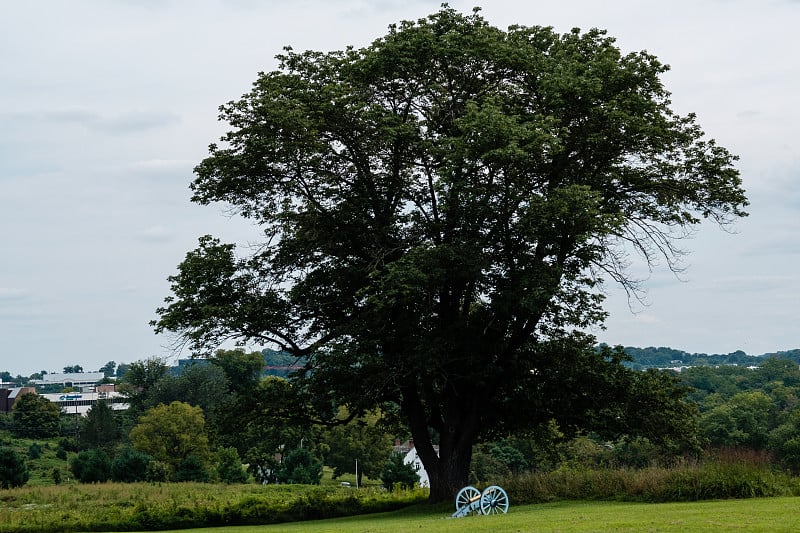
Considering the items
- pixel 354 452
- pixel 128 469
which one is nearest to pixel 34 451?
pixel 354 452

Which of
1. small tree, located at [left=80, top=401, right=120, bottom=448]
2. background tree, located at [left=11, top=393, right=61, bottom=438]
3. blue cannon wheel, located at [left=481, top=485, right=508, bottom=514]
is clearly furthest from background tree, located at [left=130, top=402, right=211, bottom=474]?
blue cannon wheel, located at [left=481, top=485, right=508, bottom=514]

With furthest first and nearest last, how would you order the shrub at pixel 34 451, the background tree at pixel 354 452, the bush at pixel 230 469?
the shrub at pixel 34 451
the background tree at pixel 354 452
the bush at pixel 230 469

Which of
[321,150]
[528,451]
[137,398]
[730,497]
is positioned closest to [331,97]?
[321,150]

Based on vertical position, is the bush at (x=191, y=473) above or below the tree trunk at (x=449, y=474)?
below

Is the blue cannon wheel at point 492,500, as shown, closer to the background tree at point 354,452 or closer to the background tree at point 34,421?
the background tree at point 354,452

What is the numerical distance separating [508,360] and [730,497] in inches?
288

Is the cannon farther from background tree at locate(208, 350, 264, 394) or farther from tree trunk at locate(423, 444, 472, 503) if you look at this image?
background tree at locate(208, 350, 264, 394)

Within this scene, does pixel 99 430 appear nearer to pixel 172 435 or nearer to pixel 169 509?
pixel 172 435

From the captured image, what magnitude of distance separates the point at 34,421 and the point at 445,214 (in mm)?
82944

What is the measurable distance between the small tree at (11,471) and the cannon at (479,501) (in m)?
30.5

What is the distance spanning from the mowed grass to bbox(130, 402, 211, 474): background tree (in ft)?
163

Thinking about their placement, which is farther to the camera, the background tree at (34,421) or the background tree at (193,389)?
the background tree at (34,421)

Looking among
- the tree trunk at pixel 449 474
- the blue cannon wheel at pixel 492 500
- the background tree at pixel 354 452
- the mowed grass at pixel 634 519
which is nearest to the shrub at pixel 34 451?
the background tree at pixel 354 452

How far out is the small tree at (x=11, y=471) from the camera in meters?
42.6
